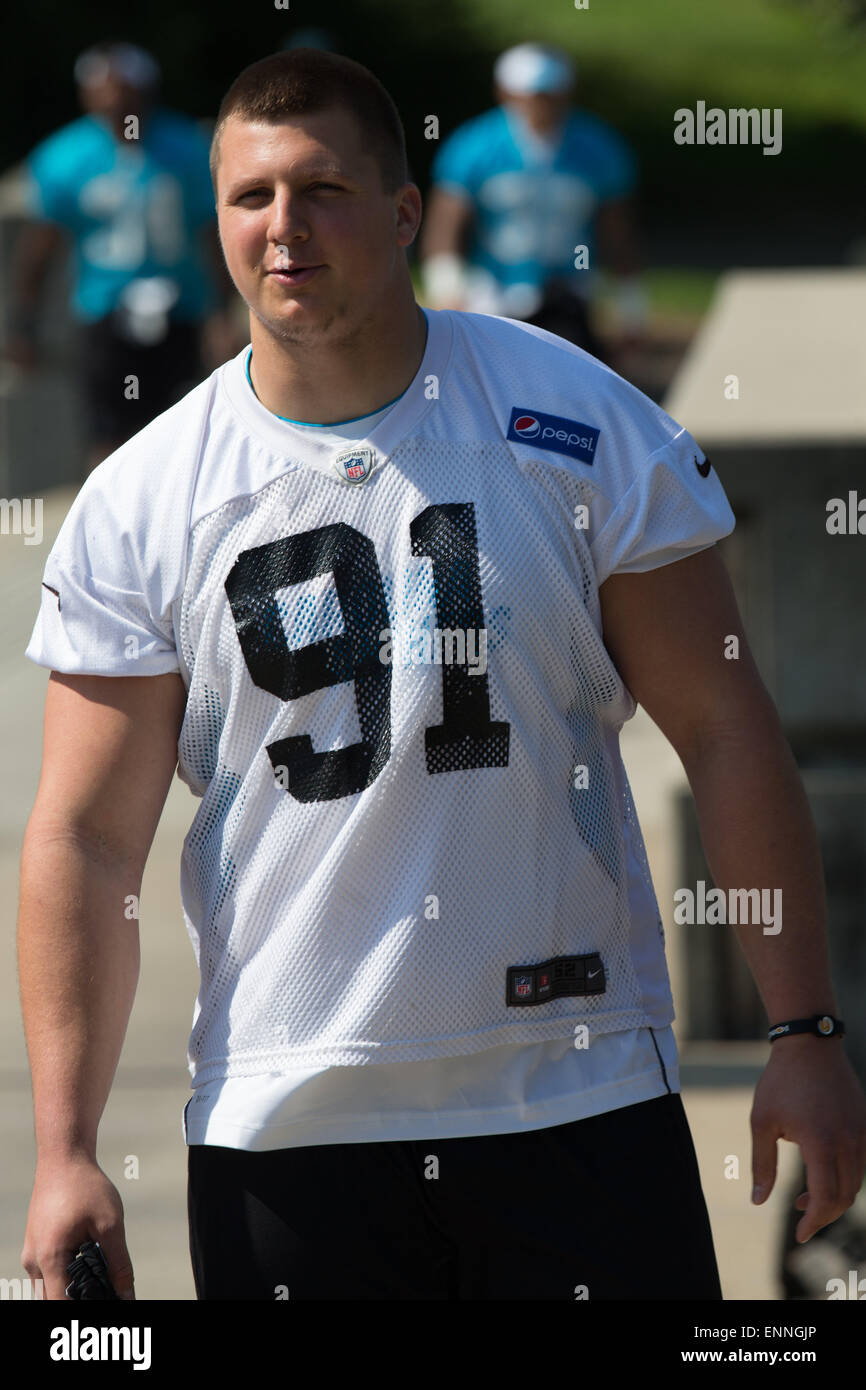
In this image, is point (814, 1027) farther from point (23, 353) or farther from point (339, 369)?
point (23, 353)

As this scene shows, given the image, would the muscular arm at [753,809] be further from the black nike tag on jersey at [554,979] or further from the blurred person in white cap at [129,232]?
the blurred person in white cap at [129,232]

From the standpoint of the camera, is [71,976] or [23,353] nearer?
[71,976]

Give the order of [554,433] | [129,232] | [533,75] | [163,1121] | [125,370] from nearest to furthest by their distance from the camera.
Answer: [554,433]
[163,1121]
[533,75]
[129,232]
[125,370]

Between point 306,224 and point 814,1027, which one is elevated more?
point 306,224

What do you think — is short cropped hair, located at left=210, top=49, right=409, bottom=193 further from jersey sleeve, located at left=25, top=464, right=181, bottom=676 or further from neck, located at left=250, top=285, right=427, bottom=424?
jersey sleeve, located at left=25, top=464, right=181, bottom=676

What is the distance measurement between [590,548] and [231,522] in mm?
426

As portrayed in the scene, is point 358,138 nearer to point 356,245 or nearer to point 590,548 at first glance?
point 356,245

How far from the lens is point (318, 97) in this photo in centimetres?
251

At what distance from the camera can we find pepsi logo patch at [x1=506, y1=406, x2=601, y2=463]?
254cm

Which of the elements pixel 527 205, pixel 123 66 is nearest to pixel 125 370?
pixel 123 66

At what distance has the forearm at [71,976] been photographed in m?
2.51

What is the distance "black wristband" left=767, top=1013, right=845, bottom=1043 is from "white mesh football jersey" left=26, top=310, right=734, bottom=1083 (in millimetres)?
183

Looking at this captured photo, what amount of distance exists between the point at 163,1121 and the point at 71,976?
2553mm

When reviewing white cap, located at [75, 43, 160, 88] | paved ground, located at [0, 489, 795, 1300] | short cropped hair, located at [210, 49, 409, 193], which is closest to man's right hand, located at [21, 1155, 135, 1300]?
short cropped hair, located at [210, 49, 409, 193]
